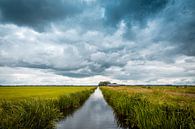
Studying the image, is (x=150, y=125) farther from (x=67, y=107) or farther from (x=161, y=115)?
(x=67, y=107)

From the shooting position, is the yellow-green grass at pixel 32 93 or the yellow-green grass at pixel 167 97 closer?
the yellow-green grass at pixel 167 97

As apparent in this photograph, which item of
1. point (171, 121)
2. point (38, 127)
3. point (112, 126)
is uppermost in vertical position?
point (171, 121)

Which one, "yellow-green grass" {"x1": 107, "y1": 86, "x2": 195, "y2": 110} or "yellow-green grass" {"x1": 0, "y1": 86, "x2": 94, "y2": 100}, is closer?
"yellow-green grass" {"x1": 107, "y1": 86, "x2": 195, "y2": 110}

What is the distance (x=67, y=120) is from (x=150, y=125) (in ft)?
35.0

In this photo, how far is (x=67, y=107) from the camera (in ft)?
79.3

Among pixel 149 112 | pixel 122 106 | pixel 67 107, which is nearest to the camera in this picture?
pixel 149 112

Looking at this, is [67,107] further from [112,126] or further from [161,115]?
[161,115]

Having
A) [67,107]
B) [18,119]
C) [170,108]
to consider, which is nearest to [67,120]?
[67,107]

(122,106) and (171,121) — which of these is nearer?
(171,121)

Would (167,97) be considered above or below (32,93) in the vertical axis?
below

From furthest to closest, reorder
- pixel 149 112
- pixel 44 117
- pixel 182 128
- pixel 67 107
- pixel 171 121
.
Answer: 1. pixel 67 107
2. pixel 44 117
3. pixel 149 112
4. pixel 171 121
5. pixel 182 128

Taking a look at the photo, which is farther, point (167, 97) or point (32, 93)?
point (32, 93)

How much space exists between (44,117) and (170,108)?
6.90 metres

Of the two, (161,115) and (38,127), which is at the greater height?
(161,115)
